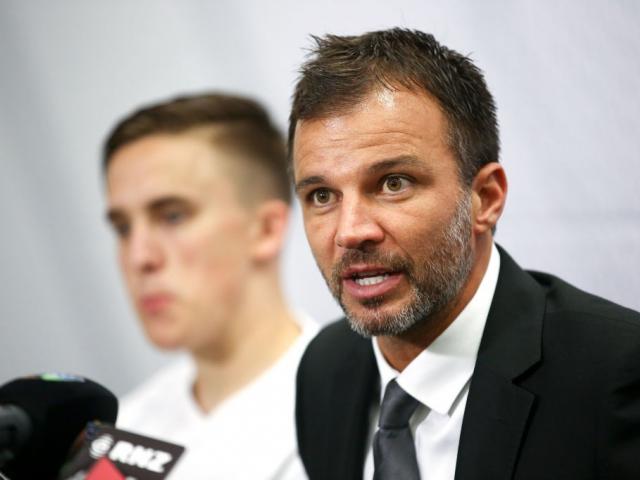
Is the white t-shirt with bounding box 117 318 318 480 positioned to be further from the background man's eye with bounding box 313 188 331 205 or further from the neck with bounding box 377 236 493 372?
the background man's eye with bounding box 313 188 331 205

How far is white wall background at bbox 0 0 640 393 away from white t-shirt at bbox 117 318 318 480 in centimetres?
20

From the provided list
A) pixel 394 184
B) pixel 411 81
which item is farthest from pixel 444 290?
pixel 411 81

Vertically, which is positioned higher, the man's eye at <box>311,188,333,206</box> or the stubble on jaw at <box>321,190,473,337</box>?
the man's eye at <box>311,188,333,206</box>

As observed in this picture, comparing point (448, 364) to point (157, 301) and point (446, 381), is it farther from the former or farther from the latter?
point (157, 301)

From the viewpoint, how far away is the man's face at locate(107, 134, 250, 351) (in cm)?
167

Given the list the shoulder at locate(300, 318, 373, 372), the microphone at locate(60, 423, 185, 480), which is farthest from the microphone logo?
the shoulder at locate(300, 318, 373, 372)

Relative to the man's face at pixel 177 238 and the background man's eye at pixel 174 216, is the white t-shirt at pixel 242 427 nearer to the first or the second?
the man's face at pixel 177 238

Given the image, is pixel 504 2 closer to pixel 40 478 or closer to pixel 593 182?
pixel 593 182

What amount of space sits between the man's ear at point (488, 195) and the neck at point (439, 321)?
32 millimetres

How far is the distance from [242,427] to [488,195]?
2.84ft

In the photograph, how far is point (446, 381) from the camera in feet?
3.25

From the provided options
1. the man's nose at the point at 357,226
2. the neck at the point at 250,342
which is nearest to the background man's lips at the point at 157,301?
the neck at the point at 250,342

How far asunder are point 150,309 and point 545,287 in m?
0.91

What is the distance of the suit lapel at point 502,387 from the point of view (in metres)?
0.91
